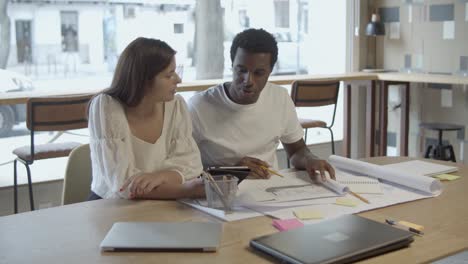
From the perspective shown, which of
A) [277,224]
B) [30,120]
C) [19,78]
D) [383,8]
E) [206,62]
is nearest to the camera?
[277,224]

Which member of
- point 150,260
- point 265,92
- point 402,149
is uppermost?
point 265,92

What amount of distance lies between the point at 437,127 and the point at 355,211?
3025 millimetres

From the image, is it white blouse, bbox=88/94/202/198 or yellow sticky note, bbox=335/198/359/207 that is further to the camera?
white blouse, bbox=88/94/202/198

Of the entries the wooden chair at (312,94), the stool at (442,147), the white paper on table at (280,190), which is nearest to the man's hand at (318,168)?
the white paper on table at (280,190)

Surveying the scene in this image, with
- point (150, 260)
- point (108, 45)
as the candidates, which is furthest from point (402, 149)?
point (150, 260)

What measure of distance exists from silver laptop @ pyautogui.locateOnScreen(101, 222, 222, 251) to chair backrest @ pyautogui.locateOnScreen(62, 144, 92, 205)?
1.91 ft

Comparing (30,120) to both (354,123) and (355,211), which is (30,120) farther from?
(354,123)

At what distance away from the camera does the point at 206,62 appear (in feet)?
15.2

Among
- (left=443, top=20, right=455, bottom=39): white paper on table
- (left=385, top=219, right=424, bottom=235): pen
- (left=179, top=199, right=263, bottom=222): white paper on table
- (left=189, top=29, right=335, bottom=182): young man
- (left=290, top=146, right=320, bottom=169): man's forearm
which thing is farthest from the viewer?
(left=443, top=20, right=455, bottom=39): white paper on table

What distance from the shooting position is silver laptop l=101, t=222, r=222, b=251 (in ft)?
3.91

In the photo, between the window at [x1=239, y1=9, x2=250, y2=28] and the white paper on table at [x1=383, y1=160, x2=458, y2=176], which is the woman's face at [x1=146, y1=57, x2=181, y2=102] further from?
the window at [x1=239, y1=9, x2=250, y2=28]

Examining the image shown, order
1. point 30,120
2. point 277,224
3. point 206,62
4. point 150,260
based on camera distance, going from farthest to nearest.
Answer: point 206,62 < point 30,120 < point 277,224 < point 150,260

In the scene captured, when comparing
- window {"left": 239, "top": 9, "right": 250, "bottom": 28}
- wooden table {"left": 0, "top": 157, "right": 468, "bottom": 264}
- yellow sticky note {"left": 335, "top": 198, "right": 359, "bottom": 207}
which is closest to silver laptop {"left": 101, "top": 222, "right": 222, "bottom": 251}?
wooden table {"left": 0, "top": 157, "right": 468, "bottom": 264}

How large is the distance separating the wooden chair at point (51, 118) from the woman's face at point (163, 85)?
1202 millimetres
